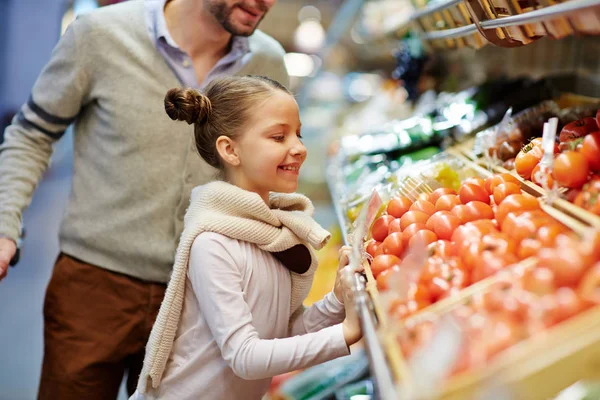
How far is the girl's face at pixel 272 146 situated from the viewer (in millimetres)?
1704

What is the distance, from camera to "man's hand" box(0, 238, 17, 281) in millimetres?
1956

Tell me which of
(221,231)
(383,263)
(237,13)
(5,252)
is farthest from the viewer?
(237,13)

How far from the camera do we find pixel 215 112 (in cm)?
180

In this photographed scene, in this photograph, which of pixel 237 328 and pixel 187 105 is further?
pixel 187 105

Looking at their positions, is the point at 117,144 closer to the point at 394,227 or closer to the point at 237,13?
the point at 237,13

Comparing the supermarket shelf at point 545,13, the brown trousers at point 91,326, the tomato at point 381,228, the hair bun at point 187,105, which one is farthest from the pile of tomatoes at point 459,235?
the brown trousers at point 91,326

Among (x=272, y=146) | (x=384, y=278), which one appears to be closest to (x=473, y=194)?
(x=384, y=278)

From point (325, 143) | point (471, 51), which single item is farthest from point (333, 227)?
point (471, 51)

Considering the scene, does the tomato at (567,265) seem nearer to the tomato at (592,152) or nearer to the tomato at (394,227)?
the tomato at (592,152)

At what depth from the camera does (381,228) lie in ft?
5.89

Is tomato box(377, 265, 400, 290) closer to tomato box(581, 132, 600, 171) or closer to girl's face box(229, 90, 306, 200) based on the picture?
girl's face box(229, 90, 306, 200)

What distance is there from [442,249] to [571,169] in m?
0.33

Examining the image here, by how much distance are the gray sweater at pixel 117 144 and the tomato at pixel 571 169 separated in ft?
4.14

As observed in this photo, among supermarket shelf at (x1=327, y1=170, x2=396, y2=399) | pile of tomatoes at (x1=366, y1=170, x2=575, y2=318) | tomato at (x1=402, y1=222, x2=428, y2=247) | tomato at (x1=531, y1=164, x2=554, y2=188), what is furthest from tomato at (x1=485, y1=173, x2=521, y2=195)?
supermarket shelf at (x1=327, y1=170, x2=396, y2=399)
